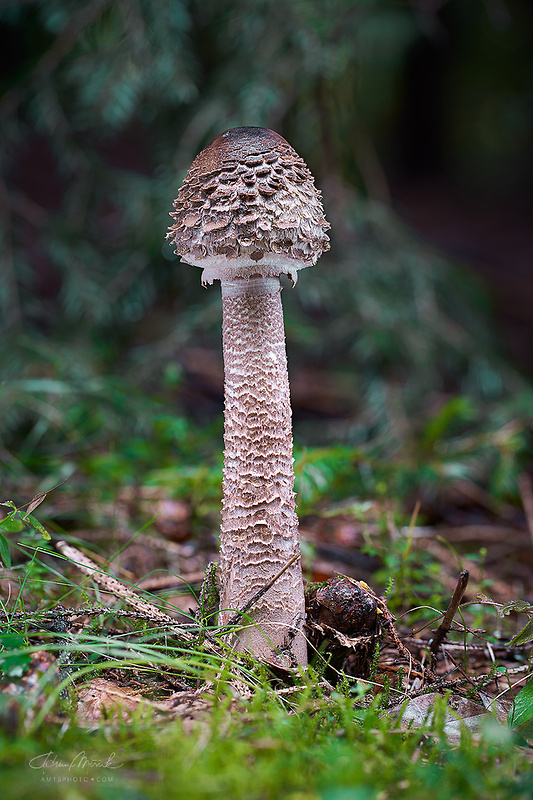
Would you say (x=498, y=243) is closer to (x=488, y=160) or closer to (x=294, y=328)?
(x=488, y=160)

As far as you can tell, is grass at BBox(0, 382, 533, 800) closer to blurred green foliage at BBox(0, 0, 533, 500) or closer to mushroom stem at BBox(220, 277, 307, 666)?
mushroom stem at BBox(220, 277, 307, 666)

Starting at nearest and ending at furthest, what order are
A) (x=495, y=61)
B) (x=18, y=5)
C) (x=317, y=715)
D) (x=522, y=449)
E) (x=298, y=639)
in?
(x=317, y=715), (x=298, y=639), (x=18, y=5), (x=522, y=449), (x=495, y=61)

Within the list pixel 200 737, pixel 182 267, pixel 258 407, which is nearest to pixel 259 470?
pixel 258 407

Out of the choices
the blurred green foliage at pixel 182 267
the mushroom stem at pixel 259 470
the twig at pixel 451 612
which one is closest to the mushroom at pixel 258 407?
the mushroom stem at pixel 259 470

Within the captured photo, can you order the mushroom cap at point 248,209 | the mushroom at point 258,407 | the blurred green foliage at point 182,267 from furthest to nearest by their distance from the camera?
the blurred green foliage at point 182,267 < the mushroom at point 258,407 < the mushroom cap at point 248,209

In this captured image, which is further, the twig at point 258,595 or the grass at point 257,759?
the twig at point 258,595

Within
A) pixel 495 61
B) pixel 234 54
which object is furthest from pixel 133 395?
pixel 495 61

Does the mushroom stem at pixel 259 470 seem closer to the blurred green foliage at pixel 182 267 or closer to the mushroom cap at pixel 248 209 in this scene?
the mushroom cap at pixel 248 209
